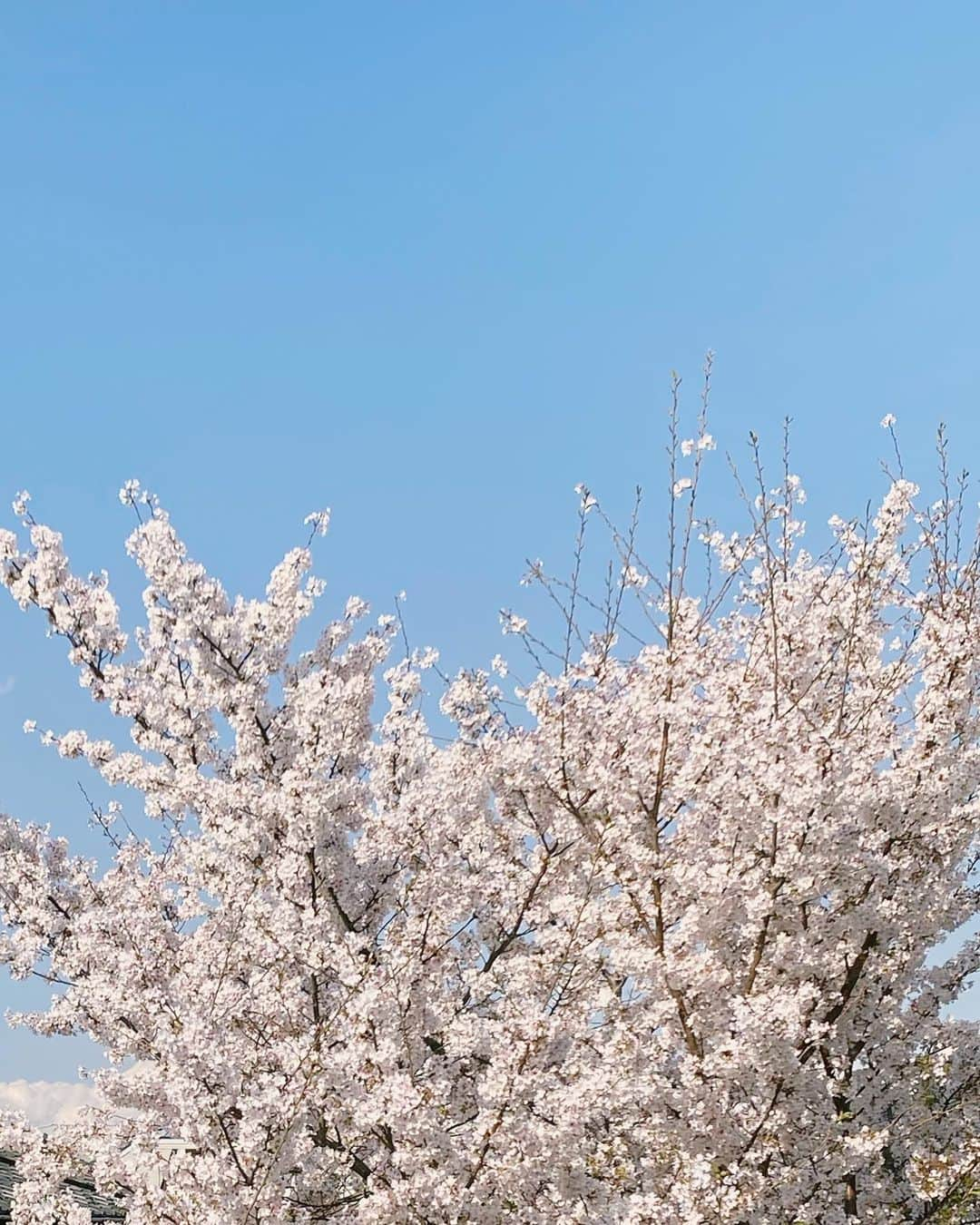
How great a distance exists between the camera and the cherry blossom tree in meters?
8.00

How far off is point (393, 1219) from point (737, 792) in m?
3.77

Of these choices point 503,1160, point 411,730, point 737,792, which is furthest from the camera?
point 411,730

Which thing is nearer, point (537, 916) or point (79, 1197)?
point (537, 916)

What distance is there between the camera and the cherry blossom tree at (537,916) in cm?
800

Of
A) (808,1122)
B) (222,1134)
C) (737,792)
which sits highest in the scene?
(737,792)

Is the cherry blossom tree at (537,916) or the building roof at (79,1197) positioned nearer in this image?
the cherry blossom tree at (537,916)

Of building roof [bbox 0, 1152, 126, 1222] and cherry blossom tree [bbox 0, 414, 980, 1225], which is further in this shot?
building roof [bbox 0, 1152, 126, 1222]

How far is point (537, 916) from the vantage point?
9.28 meters

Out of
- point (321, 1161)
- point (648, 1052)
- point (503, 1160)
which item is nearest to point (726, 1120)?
point (648, 1052)

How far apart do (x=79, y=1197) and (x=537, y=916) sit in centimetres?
763

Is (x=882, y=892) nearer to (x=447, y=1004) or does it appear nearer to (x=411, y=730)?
(x=447, y=1004)

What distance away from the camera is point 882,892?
8.85m

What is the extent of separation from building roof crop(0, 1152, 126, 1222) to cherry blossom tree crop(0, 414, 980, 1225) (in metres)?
3.17

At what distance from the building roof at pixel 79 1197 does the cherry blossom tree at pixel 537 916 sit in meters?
3.17
